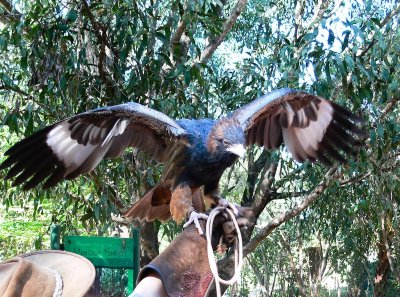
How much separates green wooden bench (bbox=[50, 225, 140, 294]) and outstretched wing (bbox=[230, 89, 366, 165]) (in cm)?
101

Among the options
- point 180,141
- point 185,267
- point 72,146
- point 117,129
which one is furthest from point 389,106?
point 185,267

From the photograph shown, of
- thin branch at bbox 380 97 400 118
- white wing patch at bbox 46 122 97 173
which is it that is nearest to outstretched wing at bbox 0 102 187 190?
white wing patch at bbox 46 122 97 173

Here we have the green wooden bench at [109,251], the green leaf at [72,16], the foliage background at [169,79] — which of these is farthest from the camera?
the foliage background at [169,79]

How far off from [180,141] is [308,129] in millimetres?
1124

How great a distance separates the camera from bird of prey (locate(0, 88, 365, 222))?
10.5ft

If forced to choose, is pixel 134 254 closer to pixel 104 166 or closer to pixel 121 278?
pixel 121 278

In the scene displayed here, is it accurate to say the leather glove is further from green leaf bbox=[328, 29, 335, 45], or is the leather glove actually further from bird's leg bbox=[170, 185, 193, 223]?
green leaf bbox=[328, 29, 335, 45]

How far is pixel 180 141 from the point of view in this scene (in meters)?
3.31

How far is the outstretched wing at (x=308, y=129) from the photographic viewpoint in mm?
3936

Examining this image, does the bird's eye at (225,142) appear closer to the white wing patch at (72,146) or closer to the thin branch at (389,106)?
the white wing patch at (72,146)

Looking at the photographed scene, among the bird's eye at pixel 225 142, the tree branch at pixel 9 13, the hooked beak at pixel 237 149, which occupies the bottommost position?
the hooked beak at pixel 237 149

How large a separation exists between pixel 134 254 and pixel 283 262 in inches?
383

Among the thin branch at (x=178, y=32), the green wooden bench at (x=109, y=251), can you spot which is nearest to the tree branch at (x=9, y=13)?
the thin branch at (x=178, y=32)

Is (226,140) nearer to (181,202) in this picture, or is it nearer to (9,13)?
(181,202)
